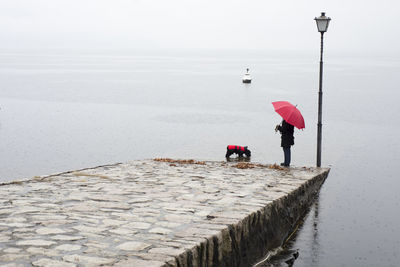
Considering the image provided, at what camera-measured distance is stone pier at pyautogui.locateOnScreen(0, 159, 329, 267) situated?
22.5 feet

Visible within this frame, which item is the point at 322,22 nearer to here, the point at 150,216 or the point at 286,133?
the point at 286,133

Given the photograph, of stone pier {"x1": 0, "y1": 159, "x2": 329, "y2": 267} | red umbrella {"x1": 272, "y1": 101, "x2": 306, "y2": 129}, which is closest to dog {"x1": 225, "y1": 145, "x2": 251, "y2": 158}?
red umbrella {"x1": 272, "y1": 101, "x2": 306, "y2": 129}

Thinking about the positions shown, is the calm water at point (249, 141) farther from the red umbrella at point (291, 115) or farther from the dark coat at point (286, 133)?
the red umbrella at point (291, 115)

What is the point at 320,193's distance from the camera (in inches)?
634

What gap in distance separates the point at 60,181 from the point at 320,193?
7.69m

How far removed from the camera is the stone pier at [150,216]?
6.87m

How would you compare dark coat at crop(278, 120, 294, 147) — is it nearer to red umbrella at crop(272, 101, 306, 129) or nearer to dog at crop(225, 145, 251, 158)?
red umbrella at crop(272, 101, 306, 129)

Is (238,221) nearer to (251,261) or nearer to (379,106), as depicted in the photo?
(251,261)

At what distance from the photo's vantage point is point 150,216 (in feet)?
29.0

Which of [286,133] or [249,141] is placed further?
[249,141]

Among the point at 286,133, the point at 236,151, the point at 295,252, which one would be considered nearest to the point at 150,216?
the point at 295,252

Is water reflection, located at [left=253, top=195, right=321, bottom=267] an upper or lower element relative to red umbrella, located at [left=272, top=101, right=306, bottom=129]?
lower

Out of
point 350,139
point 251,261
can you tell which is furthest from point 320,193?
point 350,139

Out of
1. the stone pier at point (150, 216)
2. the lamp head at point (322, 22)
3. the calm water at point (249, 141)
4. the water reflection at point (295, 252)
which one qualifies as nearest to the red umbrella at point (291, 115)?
the stone pier at point (150, 216)
